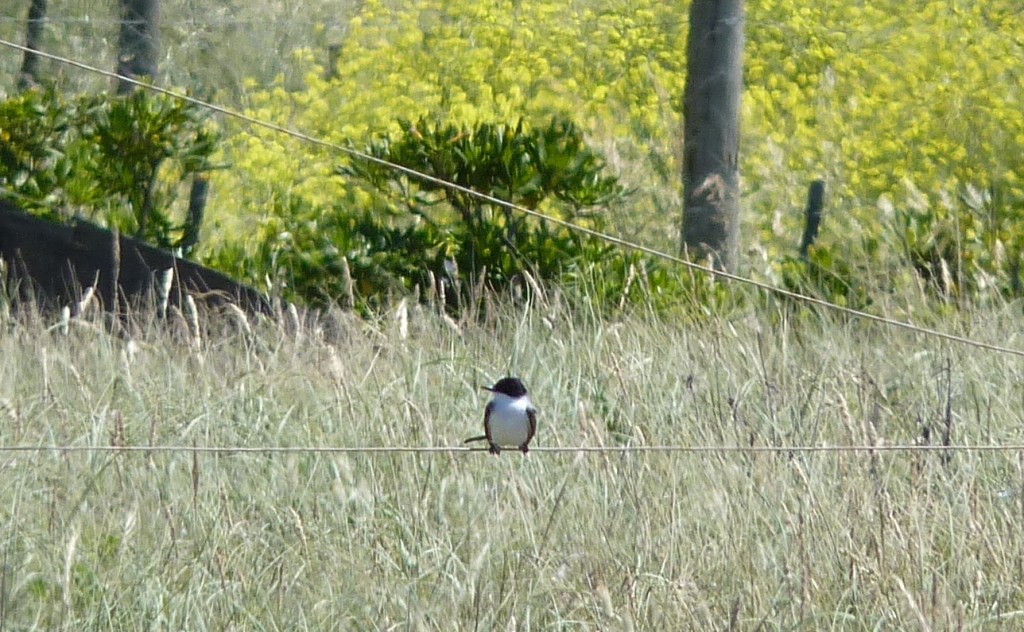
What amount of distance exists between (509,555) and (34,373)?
2519 millimetres

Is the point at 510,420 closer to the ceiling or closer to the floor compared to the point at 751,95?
closer to the floor

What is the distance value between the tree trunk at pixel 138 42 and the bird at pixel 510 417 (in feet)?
29.5

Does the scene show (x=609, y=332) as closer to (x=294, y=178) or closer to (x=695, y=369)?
(x=695, y=369)

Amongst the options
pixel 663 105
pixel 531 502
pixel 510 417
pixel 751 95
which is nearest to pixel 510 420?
pixel 510 417

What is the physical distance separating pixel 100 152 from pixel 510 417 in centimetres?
600

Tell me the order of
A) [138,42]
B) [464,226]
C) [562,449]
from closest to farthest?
[562,449]
[464,226]
[138,42]

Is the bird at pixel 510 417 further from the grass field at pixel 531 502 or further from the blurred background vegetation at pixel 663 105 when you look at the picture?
the blurred background vegetation at pixel 663 105

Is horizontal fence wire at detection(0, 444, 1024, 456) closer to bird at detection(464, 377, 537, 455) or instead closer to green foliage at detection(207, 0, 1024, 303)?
bird at detection(464, 377, 537, 455)

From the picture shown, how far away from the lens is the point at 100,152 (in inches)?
332

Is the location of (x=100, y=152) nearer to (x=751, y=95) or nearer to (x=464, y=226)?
(x=464, y=226)

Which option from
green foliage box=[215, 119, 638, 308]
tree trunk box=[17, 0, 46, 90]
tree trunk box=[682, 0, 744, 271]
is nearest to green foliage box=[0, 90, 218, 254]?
green foliage box=[215, 119, 638, 308]

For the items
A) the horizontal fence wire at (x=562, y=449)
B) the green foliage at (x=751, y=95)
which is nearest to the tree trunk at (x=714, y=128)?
the green foliage at (x=751, y=95)

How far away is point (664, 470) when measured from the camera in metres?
3.74

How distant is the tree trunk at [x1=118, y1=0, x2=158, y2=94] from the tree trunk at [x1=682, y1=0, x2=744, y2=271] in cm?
564
